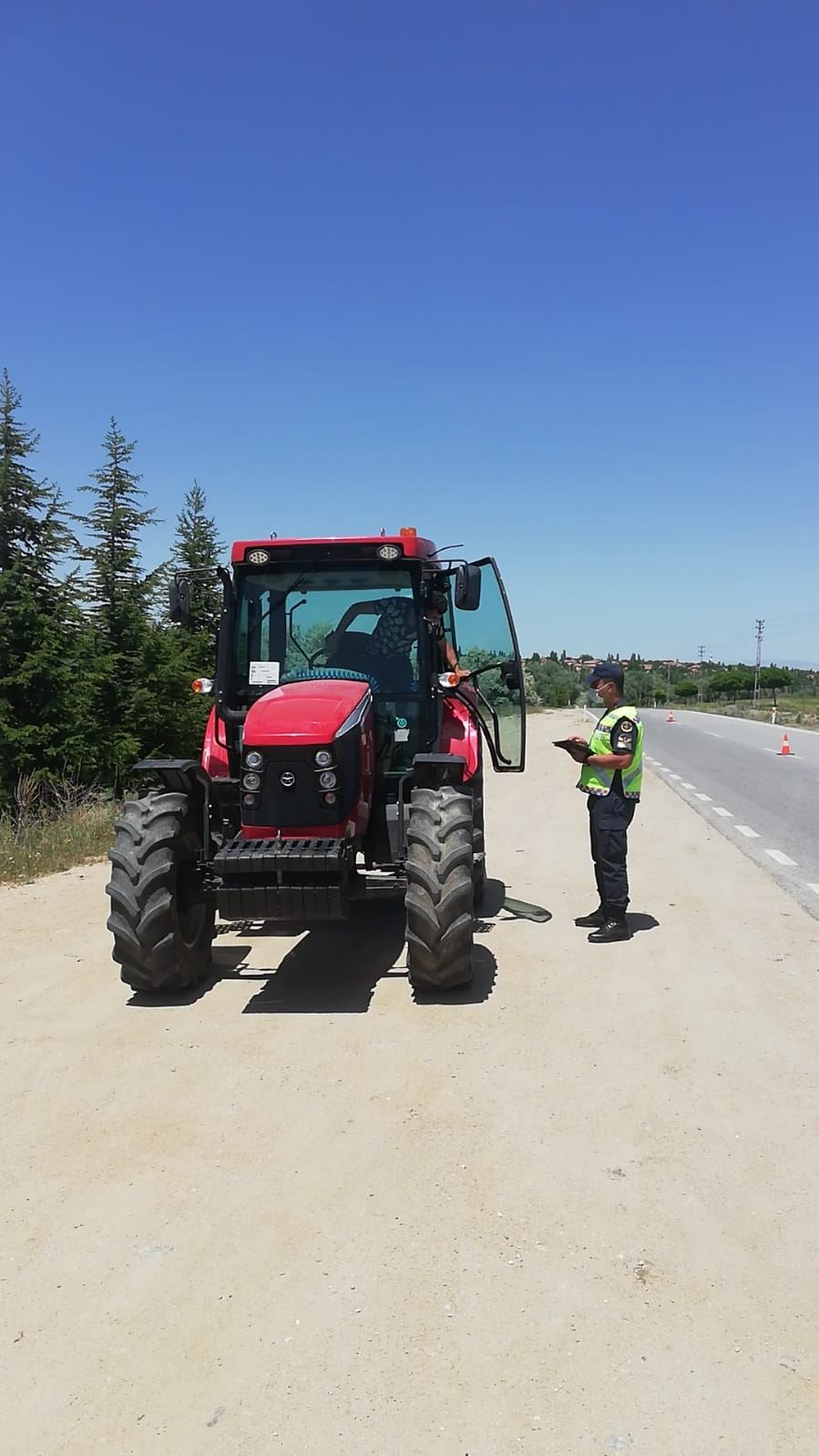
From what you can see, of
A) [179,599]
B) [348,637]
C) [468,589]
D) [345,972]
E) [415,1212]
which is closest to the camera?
[415,1212]

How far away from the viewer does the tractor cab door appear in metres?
6.73

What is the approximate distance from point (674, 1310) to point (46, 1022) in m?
3.66

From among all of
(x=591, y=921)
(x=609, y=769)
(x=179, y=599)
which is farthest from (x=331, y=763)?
(x=591, y=921)

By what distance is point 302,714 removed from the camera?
564 cm

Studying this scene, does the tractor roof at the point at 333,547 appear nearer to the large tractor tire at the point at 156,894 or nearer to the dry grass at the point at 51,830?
the large tractor tire at the point at 156,894

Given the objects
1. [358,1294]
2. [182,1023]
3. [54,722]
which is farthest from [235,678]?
[54,722]

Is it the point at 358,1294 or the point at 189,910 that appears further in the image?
the point at 189,910

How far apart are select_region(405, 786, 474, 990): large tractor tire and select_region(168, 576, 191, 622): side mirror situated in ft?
7.34

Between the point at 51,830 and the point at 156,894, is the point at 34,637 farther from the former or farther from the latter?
the point at 156,894

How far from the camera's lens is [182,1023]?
17.4ft

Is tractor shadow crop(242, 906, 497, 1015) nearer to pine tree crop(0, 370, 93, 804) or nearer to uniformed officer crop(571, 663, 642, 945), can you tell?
uniformed officer crop(571, 663, 642, 945)

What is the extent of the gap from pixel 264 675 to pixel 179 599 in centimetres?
75

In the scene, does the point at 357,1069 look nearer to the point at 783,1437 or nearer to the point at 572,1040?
the point at 572,1040

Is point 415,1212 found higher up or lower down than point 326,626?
lower down
